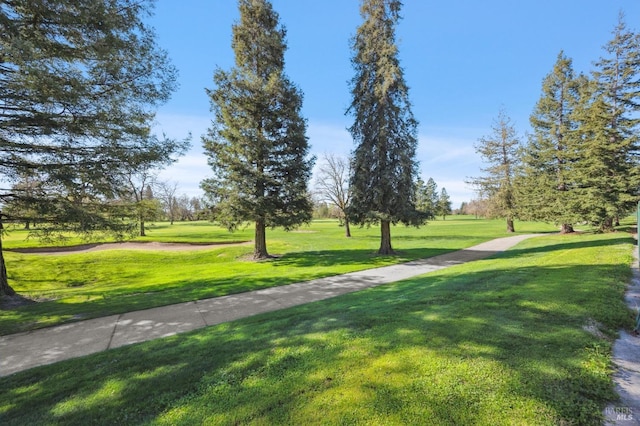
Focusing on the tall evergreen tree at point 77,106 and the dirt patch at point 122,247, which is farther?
the dirt patch at point 122,247

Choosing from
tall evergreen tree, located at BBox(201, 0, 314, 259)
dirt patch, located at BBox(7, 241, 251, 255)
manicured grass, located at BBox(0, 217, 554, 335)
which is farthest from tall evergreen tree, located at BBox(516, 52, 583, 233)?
dirt patch, located at BBox(7, 241, 251, 255)

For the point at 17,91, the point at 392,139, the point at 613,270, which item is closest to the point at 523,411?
the point at 613,270

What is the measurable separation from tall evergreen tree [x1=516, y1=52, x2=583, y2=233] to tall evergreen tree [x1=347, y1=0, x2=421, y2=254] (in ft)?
53.3

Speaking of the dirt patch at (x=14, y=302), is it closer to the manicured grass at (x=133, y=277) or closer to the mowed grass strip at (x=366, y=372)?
the manicured grass at (x=133, y=277)

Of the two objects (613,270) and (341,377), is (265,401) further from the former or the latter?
(613,270)

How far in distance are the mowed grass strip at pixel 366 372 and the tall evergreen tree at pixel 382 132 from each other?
9562 mm

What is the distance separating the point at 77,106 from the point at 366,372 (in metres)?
8.36

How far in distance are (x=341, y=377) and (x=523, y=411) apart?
1518 mm

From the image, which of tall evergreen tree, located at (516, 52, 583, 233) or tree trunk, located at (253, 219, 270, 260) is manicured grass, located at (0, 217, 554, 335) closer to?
tree trunk, located at (253, 219, 270, 260)

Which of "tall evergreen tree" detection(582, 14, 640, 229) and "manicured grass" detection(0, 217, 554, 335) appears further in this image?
"tall evergreen tree" detection(582, 14, 640, 229)

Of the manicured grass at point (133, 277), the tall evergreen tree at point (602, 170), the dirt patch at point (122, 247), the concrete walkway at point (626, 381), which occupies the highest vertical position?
the tall evergreen tree at point (602, 170)

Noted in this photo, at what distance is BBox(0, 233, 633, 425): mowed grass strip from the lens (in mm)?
2264

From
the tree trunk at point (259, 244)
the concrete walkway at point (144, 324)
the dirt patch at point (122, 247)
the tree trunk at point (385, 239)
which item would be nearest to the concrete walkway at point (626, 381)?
the concrete walkway at point (144, 324)

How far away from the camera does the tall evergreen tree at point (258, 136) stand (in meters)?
13.4
